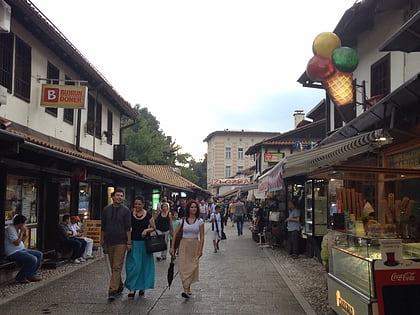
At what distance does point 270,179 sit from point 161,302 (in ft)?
25.5

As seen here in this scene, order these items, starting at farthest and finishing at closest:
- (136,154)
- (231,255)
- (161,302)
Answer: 1. (136,154)
2. (231,255)
3. (161,302)

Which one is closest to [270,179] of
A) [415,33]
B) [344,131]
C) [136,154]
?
[344,131]

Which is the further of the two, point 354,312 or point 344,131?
point 344,131

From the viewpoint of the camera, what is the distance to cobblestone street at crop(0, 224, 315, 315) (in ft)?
24.1

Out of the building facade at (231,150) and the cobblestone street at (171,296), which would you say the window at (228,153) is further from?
the cobblestone street at (171,296)

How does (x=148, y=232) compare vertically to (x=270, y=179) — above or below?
below

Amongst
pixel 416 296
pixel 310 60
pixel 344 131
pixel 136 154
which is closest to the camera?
pixel 416 296

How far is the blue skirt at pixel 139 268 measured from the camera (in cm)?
821

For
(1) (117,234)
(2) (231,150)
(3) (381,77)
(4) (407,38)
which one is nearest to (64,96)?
(1) (117,234)

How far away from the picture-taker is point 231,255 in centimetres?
1484

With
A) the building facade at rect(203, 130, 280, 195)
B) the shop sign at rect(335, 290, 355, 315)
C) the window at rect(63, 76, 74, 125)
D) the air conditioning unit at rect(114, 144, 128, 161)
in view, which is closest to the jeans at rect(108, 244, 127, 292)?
the shop sign at rect(335, 290, 355, 315)

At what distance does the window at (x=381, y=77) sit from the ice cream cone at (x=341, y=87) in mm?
649

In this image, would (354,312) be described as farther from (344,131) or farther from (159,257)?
(159,257)

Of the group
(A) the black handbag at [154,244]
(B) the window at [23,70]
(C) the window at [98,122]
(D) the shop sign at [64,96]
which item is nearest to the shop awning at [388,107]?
(A) the black handbag at [154,244]
